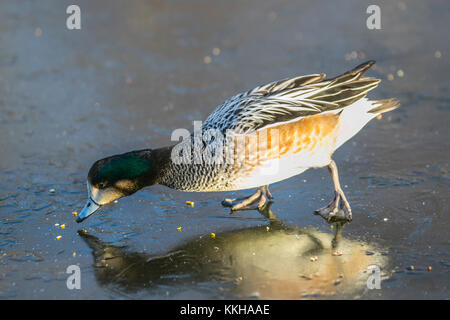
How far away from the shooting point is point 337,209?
467cm

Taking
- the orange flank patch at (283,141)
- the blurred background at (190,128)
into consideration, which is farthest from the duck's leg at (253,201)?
the orange flank patch at (283,141)

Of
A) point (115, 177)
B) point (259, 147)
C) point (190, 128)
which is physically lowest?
point (115, 177)

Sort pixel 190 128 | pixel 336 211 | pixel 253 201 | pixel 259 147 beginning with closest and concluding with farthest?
pixel 259 147, pixel 336 211, pixel 253 201, pixel 190 128

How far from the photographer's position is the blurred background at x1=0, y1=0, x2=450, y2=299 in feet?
13.2

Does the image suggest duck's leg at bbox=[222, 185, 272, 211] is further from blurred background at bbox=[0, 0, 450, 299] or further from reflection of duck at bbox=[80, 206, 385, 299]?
reflection of duck at bbox=[80, 206, 385, 299]

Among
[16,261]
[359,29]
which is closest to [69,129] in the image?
[16,261]

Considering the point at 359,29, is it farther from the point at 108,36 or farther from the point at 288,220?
the point at 288,220

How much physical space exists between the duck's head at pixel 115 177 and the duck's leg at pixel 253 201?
28.8 inches

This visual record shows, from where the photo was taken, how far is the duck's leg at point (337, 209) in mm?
4637

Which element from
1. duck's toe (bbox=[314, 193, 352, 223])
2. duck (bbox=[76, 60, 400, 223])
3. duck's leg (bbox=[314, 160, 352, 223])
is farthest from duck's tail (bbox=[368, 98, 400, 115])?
duck's toe (bbox=[314, 193, 352, 223])

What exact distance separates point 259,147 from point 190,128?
6.52ft

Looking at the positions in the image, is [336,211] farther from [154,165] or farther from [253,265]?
[154,165]

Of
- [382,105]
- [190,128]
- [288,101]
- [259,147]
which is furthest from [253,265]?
[190,128]

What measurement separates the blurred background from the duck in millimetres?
323
